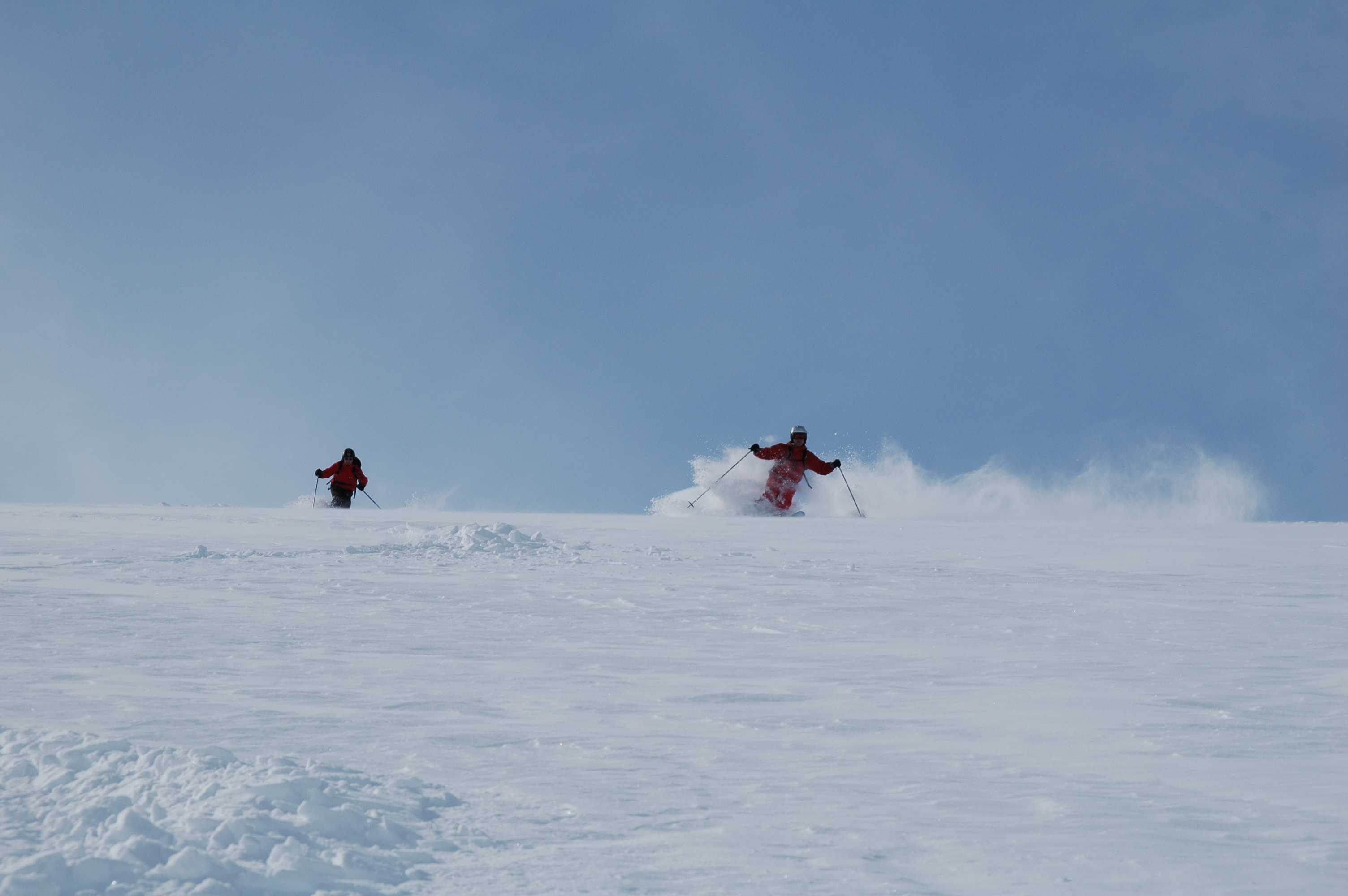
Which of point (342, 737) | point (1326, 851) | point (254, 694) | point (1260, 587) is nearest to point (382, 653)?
point (254, 694)

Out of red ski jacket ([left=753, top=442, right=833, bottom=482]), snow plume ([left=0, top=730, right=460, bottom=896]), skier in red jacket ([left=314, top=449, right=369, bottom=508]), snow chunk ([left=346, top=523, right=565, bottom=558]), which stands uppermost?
red ski jacket ([left=753, top=442, right=833, bottom=482])

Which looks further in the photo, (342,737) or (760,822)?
(342,737)

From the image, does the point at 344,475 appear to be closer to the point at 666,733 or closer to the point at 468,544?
the point at 468,544

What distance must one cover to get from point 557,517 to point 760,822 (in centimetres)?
931

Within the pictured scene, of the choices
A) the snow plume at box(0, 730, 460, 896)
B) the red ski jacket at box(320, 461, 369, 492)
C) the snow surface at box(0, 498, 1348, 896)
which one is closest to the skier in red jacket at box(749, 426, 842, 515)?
the red ski jacket at box(320, 461, 369, 492)

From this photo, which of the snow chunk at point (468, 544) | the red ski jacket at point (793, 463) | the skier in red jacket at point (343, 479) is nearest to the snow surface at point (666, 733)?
the snow chunk at point (468, 544)

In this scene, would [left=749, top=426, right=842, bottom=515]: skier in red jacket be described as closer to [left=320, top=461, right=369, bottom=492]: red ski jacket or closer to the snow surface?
[left=320, top=461, right=369, bottom=492]: red ski jacket

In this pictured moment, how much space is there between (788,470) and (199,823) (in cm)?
1412

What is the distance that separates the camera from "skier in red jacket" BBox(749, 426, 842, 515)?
15773 mm

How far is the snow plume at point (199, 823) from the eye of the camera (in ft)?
6.31

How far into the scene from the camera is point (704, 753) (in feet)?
8.83

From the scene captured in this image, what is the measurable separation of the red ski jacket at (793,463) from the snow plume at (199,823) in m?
13.5

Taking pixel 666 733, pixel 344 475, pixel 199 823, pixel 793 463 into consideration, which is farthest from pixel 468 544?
pixel 344 475

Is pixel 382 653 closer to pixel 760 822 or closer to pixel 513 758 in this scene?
pixel 513 758
